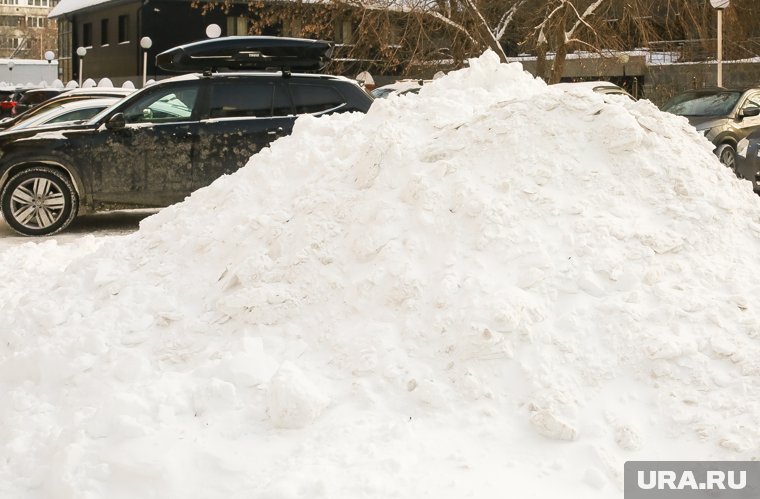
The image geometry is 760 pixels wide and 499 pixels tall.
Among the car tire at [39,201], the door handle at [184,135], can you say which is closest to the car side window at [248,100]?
the door handle at [184,135]

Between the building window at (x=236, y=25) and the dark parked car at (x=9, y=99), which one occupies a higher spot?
the building window at (x=236, y=25)

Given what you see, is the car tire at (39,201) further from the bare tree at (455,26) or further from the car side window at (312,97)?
the bare tree at (455,26)

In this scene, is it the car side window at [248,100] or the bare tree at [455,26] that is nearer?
the car side window at [248,100]

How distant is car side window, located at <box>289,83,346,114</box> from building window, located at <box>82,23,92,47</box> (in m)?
43.4

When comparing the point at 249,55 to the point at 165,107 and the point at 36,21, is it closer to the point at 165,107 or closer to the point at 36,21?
the point at 165,107

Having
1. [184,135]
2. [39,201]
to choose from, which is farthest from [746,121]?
[39,201]

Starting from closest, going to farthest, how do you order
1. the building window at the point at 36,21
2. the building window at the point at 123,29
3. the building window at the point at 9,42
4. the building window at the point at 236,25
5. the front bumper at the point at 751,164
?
the front bumper at the point at 751,164 → the building window at the point at 236,25 → the building window at the point at 123,29 → the building window at the point at 9,42 → the building window at the point at 36,21

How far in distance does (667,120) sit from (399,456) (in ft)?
10.1

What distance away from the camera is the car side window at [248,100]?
11578mm

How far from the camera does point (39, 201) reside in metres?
11.4

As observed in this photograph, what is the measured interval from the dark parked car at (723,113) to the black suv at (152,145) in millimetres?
9115

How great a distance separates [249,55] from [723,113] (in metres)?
10.8

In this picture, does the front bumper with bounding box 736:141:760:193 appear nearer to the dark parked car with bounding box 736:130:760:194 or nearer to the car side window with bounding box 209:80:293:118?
the dark parked car with bounding box 736:130:760:194

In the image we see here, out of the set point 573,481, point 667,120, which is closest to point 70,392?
point 573,481
